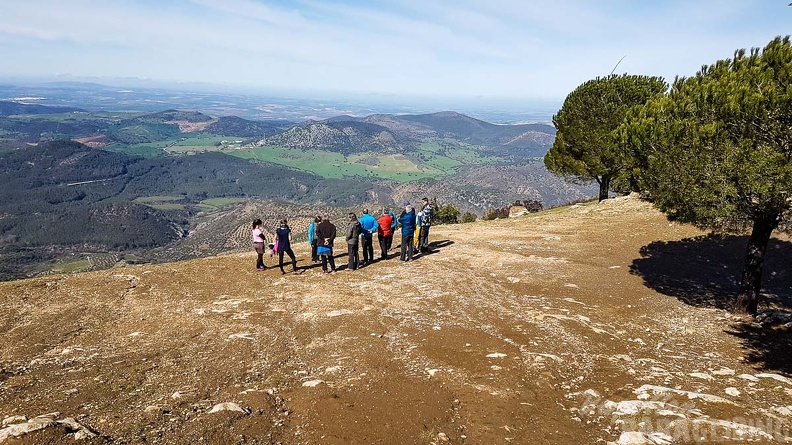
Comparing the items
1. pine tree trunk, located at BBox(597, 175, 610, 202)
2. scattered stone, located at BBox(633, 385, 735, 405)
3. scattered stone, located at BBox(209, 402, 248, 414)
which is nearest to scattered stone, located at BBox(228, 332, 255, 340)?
scattered stone, located at BBox(209, 402, 248, 414)

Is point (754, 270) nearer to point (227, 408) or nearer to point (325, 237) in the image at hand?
point (325, 237)

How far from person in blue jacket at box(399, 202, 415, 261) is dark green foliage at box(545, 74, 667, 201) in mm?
17388

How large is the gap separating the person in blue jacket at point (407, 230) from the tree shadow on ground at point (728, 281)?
9.67 metres

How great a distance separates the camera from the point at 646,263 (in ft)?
61.3

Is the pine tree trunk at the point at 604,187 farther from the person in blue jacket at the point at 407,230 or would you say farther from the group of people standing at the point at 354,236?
the person in blue jacket at the point at 407,230

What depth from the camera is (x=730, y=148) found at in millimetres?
10297

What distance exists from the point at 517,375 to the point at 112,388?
8.21 metres

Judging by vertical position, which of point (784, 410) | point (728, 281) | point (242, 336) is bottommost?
point (242, 336)

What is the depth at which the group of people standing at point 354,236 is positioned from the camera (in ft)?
56.3

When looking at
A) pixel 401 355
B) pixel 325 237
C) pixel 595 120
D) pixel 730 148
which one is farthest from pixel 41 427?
pixel 595 120

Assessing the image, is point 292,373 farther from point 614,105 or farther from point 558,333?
point 614,105

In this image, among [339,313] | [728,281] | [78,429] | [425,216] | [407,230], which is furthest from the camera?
[425,216]

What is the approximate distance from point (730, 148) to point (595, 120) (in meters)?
23.5

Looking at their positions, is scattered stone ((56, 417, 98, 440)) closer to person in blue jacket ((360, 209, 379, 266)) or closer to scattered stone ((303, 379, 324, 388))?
scattered stone ((303, 379, 324, 388))
